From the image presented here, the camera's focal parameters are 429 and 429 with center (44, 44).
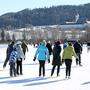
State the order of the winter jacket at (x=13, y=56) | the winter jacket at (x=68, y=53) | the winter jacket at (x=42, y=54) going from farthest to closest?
the winter jacket at (x=13, y=56), the winter jacket at (x=42, y=54), the winter jacket at (x=68, y=53)

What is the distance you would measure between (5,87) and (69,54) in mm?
3489

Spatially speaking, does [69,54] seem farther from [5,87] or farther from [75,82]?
[5,87]

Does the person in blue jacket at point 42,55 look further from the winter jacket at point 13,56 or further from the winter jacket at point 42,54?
the winter jacket at point 13,56

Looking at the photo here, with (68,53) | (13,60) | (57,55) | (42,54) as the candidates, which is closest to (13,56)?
(13,60)

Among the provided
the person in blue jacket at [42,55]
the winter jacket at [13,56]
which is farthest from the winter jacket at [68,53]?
the winter jacket at [13,56]

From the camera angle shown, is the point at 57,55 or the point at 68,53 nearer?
the point at 68,53

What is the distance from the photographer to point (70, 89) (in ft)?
40.2

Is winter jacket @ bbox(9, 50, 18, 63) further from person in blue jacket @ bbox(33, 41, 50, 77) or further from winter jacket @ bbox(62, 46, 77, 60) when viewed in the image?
winter jacket @ bbox(62, 46, 77, 60)

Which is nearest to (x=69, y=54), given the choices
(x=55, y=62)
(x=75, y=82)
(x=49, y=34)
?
(x=55, y=62)

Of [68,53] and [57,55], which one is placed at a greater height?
[68,53]

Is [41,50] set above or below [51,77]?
above

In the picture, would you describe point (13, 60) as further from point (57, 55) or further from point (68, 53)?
point (68, 53)

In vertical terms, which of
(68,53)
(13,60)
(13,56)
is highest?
(68,53)

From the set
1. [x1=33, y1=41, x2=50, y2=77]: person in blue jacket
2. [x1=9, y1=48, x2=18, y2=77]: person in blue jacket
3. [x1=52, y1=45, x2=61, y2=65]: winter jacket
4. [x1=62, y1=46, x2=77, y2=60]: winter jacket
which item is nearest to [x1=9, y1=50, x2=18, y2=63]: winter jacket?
[x1=9, y1=48, x2=18, y2=77]: person in blue jacket
